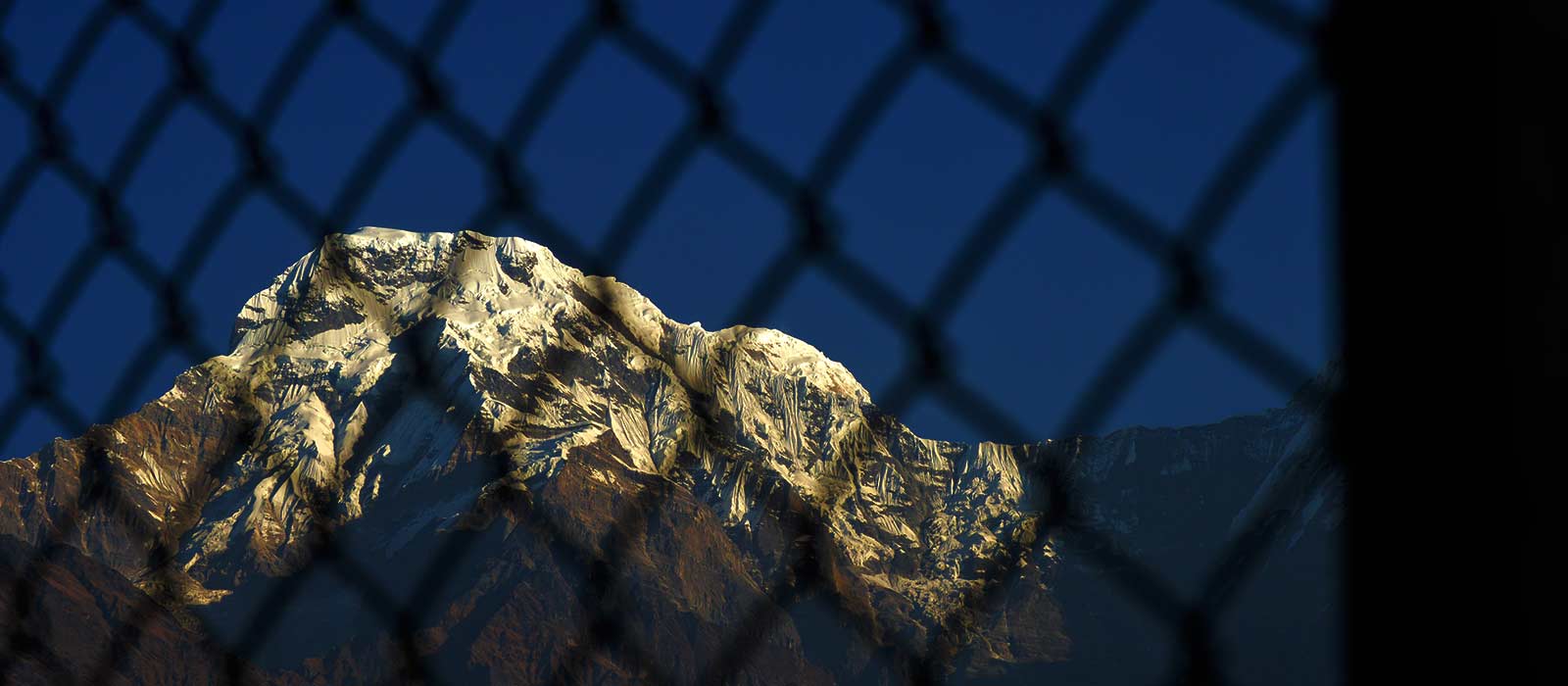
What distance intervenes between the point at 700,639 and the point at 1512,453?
9035cm

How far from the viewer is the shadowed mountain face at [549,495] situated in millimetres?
1565

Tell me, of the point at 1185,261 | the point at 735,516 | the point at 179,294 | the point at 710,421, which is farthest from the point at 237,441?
the point at 735,516

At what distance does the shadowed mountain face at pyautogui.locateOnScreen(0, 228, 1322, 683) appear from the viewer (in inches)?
61.6

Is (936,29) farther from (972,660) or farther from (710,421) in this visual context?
(972,660)

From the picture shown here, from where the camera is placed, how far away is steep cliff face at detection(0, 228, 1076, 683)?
5.35 ft

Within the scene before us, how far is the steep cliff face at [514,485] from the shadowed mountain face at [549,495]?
1 centimetres

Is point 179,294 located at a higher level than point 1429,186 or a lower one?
lower

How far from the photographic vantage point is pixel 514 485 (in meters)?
1.60

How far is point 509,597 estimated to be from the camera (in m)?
90.7

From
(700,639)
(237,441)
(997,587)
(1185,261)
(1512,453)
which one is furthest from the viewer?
(700,639)

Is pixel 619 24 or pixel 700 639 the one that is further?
pixel 700 639

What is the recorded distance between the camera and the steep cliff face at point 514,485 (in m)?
1.63

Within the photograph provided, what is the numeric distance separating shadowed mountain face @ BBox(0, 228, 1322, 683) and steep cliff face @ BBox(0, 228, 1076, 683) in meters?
0.01

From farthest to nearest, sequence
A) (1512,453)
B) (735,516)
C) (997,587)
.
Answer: (735,516)
(997,587)
(1512,453)
